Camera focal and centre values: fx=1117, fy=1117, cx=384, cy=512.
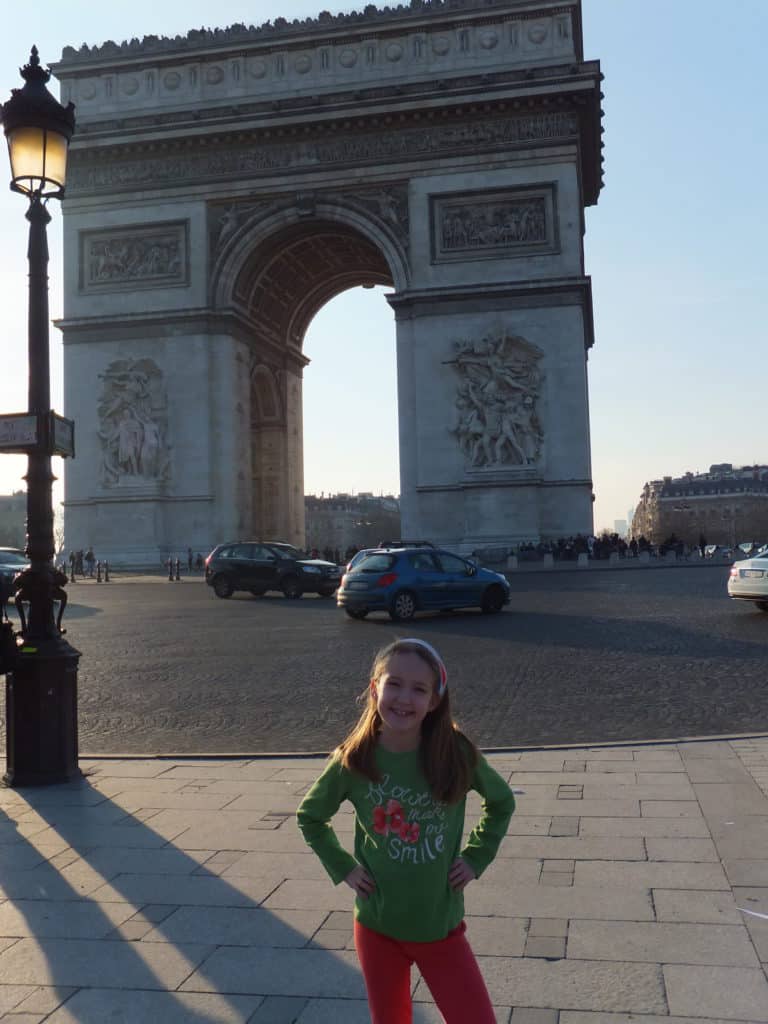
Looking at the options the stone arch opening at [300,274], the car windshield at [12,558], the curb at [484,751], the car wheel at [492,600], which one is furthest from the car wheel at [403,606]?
the stone arch opening at [300,274]

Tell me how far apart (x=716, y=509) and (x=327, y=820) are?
147 meters

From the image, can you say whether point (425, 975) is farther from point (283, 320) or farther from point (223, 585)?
point (283, 320)

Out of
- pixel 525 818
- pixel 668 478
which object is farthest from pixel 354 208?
pixel 668 478

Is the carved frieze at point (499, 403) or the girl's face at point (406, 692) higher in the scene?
the carved frieze at point (499, 403)

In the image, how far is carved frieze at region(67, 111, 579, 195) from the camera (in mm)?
35625

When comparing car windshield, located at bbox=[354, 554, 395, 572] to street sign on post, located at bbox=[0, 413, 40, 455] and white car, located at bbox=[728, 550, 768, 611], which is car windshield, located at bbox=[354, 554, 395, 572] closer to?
white car, located at bbox=[728, 550, 768, 611]

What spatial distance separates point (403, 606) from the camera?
18.6m

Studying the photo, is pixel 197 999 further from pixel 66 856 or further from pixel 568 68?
pixel 568 68

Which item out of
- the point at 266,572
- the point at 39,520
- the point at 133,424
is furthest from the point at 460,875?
the point at 133,424

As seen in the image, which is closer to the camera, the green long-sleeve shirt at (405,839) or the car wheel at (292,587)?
the green long-sleeve shirt at (405,839)

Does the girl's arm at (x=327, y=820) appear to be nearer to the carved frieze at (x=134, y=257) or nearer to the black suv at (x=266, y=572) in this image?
the black suv at (x=266, y=572)

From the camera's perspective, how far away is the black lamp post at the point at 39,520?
6512mm

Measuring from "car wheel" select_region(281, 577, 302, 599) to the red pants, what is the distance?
22.8 metres

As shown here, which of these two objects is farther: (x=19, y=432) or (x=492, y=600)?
(x=492, y=600)
